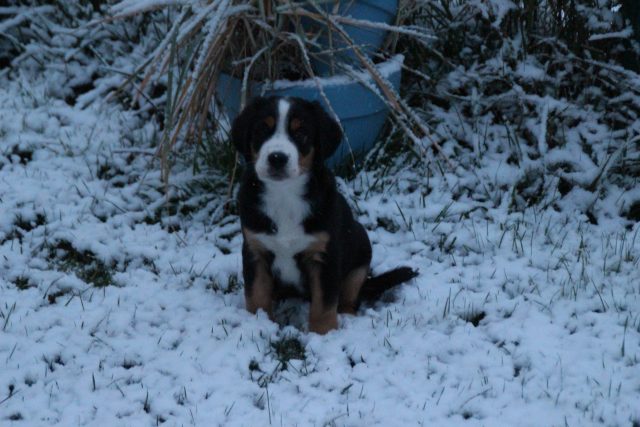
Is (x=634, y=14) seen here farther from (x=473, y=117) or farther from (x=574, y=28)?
(x=473, y=117)

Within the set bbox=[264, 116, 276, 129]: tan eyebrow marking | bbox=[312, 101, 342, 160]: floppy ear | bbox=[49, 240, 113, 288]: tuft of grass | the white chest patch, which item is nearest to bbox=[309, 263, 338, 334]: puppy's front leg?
the white chest patch

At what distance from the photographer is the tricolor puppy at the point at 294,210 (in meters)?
3.26

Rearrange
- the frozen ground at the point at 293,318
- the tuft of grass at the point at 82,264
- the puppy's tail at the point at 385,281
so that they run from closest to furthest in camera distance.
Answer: the frozen ground at the point at 293,318 → the puppy's tail at the point at 385,281 → the tuft of grass at the point at 82,264

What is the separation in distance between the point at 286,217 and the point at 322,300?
1.23 ft

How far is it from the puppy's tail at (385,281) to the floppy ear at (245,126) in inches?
32.2

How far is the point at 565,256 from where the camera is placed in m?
4.11

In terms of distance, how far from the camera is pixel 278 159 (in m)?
3.12

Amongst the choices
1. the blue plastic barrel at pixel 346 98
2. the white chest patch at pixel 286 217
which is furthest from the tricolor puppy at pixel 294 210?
the blue plastic barrel at pixel 346 98

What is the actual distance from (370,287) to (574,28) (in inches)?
96.1

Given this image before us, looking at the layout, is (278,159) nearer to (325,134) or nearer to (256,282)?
(325,134)

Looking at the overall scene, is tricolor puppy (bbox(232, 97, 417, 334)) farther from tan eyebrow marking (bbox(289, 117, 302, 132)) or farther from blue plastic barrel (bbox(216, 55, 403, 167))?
blue plastic barrel (bbox(216, 55, 403, 167))

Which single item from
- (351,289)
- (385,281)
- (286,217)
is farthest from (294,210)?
(385,281)

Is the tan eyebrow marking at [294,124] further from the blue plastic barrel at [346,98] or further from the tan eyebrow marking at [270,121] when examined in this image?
the blue plastic barrel at [346,98]

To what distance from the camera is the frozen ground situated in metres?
2.99
